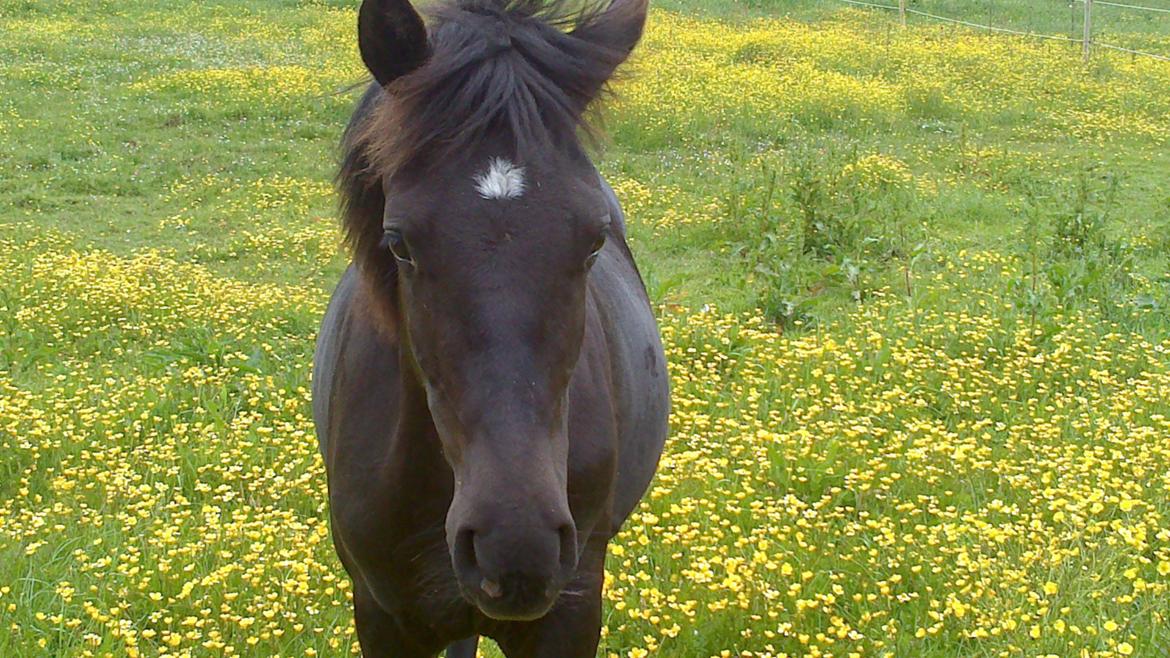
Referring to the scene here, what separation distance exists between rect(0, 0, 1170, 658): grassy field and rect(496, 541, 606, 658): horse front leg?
0.96 m

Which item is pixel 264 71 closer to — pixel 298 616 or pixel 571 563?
pixel 298 616

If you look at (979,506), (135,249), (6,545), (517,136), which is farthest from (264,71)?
(517,136)

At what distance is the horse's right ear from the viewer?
207 cm

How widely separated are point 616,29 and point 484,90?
18.8 inches

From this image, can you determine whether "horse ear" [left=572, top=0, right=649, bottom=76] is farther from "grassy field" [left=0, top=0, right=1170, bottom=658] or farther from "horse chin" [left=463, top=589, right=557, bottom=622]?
"horse chin" [left=463, top=589, right=557, bottom=622]

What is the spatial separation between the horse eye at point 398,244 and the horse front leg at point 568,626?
0.96m

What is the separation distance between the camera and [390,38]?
2.13m

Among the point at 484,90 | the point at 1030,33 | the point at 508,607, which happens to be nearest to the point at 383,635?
the point at 508,607

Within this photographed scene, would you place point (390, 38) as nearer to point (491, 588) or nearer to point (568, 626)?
point (491, 588)

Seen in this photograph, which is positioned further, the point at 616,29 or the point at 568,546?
the point at 616,29

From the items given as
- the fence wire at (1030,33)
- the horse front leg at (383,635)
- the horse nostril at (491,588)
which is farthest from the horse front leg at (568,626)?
the fence wire at (1030,33)

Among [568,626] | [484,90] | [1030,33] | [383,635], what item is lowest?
[1030,33]

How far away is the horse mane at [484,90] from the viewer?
205 centimetres

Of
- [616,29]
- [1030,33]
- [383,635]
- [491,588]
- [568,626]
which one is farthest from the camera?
[1030,33]
